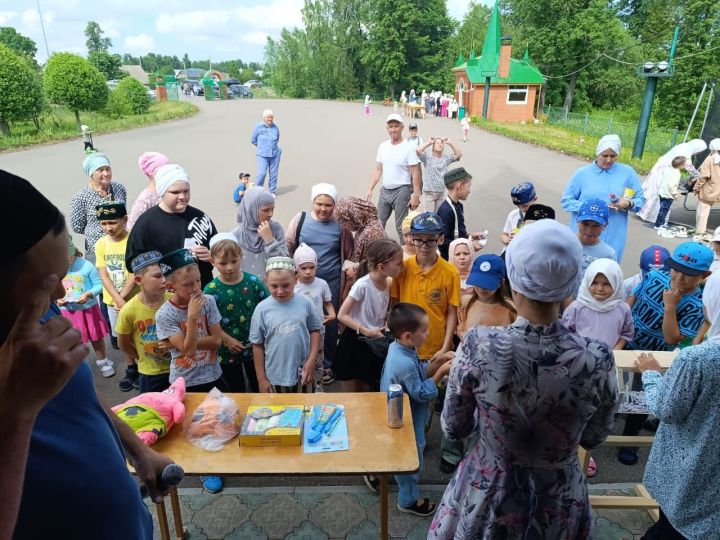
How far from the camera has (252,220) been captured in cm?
437

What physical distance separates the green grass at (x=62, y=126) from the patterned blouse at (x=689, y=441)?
875 inches

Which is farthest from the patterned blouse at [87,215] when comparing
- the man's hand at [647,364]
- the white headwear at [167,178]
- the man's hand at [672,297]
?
the man's hand at [672,297]

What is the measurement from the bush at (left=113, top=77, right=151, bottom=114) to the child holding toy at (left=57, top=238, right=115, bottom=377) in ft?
103

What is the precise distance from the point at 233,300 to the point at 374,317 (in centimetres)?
110

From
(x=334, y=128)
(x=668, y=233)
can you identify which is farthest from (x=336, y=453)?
(x=334, y=128)

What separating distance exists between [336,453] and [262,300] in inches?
58.4

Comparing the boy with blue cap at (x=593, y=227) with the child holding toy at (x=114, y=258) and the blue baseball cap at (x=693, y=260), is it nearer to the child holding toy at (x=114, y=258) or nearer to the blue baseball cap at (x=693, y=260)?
the blue baseball cap at (x=693, y=260)

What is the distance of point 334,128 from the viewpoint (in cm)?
2594

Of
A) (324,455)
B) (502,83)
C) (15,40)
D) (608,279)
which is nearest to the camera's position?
(324,455)

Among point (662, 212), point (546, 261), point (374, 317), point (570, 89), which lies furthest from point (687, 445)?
point (570, 89)

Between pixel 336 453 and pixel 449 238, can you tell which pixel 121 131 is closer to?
pixel 449 238

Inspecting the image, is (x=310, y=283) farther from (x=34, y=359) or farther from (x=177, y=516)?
(x=34, y=359)

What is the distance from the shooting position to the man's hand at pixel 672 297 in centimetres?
334

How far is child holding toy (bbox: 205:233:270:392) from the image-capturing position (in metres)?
3.52
